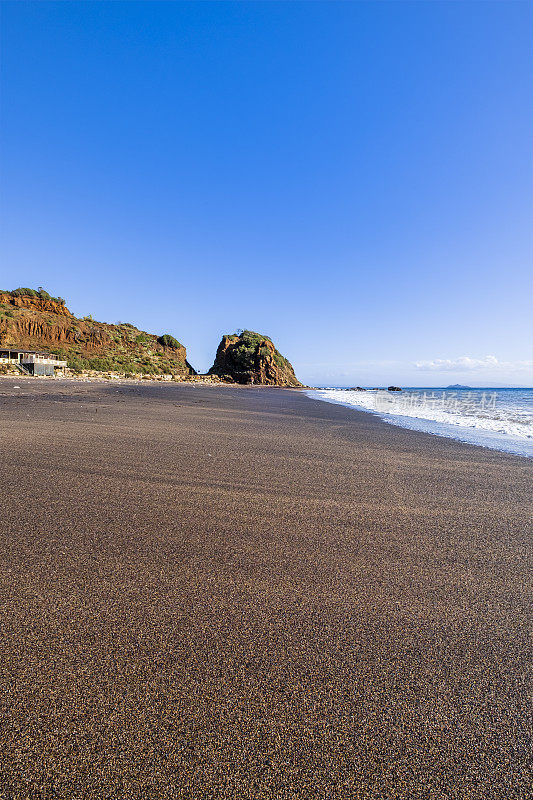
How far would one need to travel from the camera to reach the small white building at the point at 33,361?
28.1 meters

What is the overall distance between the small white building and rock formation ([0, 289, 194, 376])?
7.73 feet

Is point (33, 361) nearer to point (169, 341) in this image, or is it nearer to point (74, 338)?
point (74, 338)

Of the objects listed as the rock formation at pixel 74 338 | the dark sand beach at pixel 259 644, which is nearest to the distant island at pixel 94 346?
the rock formation at pixel 74 338

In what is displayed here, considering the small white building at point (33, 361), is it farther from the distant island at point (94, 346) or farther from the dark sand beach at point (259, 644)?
the dark sand beach at point (259, 644)

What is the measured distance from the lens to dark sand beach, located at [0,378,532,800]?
954 mm

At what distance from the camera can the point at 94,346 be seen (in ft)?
159

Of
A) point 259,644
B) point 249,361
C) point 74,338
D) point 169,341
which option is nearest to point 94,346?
point 74,338

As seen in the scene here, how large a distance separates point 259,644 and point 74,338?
53577 mm

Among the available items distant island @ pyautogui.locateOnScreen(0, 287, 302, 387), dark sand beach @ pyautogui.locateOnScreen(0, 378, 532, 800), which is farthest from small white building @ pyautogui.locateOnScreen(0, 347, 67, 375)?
dark sand beach @ pyautogui.locateOnScreen(0, 378, 532, 800)

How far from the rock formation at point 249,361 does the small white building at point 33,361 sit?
35939 millimetres

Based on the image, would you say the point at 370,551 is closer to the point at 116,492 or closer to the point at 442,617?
the point at 442,617

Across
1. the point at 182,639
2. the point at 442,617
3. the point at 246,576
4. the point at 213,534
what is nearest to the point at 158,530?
the point at 213,534

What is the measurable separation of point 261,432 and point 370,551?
190 inches

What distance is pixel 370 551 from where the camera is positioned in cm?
226
